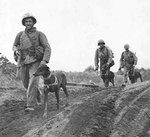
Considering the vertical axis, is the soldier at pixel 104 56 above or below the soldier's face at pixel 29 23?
below

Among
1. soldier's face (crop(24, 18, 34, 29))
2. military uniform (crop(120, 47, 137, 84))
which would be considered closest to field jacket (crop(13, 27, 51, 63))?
soldier's face (crop(24, 18, 34, 29))

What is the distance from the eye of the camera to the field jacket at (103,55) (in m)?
14.8

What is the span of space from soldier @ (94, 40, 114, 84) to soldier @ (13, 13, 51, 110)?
4.84 m

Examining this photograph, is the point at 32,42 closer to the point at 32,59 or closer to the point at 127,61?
the point at 32,59

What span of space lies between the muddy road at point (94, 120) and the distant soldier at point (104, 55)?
16.1 ft

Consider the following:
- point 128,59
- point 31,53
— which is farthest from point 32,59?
point 128,59

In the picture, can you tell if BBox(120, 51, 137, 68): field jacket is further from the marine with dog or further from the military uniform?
the marine with dog

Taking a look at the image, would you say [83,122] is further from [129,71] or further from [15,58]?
[129,71]

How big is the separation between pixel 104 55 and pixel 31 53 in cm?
513

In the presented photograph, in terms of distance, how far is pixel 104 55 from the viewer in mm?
14883

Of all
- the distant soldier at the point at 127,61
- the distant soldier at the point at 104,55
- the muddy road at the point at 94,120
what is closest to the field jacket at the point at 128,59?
the distant soldier at the point at 127,61

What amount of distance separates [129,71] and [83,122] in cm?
913

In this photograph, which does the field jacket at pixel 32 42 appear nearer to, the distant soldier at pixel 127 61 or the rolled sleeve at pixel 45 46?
the rolled sleeve at pixel 45 46

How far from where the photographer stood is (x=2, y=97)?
41.1 feet
